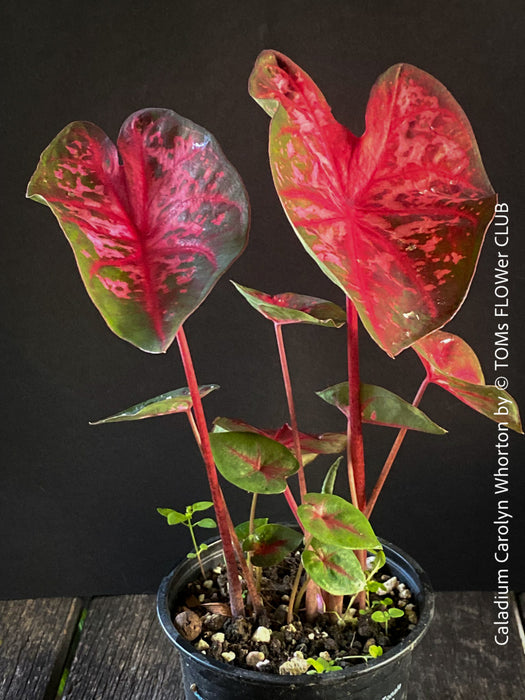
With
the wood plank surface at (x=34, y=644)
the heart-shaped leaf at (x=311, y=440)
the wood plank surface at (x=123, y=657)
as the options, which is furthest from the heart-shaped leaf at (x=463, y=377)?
the wood plank surface at (x=34, y=644)

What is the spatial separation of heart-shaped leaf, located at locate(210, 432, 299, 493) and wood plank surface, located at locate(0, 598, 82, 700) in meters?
0.57

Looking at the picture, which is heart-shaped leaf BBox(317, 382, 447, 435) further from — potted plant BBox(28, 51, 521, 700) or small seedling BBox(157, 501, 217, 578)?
small seedling BBox(157, 501, 217, 578)

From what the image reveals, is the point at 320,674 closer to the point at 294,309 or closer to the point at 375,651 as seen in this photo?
the point at 375,651

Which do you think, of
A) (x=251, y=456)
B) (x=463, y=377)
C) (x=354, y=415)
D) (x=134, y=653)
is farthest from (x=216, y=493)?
(x=134, y=653)

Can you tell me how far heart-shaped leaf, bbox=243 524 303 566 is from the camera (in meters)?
0.88

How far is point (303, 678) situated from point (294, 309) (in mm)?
383

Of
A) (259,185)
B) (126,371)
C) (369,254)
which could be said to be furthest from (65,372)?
(369,254)

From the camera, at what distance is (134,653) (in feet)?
3.87

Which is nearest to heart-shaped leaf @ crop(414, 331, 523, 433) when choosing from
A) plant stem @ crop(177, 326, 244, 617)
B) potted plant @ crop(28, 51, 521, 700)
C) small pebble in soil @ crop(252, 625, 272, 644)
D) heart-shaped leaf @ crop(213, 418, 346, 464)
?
potted plant @ crop(28, 51, 521, 700)

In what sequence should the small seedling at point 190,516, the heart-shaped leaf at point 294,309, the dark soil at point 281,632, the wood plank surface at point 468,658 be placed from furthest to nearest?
the wood plank surface at point 468,658 < the small seedling at point 190,516 < the dark soil at point 281,632 < the heart-shaped leaf at point 294,309

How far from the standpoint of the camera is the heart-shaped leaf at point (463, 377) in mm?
781

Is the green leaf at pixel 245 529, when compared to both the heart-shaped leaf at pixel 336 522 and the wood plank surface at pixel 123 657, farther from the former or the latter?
the wood plank surface at pixel 123 657

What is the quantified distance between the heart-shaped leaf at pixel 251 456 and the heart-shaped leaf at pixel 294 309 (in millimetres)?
132

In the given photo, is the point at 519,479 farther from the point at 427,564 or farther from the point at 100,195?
the point at 100,195
